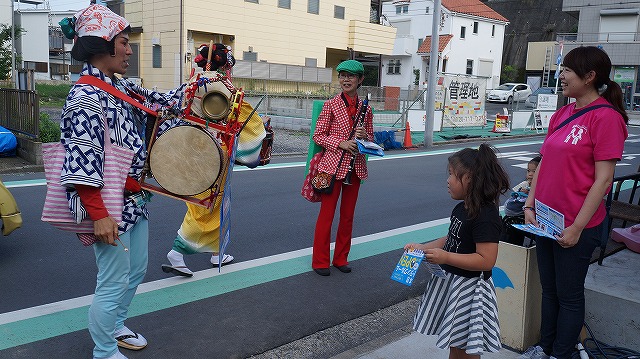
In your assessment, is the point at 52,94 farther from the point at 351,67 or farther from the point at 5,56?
the point at 351,67

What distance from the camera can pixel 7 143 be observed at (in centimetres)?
1048

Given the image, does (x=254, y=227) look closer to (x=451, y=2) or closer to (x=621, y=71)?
(x=621, y=71)

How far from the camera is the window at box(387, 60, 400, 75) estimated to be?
49.6m

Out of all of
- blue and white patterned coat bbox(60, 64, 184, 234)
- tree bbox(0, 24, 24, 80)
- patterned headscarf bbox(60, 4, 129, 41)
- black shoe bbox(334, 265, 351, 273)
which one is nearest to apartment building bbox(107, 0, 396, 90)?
tree bbox(0, 24, 24, 80)

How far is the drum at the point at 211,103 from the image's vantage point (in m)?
3.89

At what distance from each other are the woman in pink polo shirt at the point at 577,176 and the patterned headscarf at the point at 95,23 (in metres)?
2.53

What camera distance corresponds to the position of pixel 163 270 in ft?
16.5

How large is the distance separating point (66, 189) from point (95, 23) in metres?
0.88

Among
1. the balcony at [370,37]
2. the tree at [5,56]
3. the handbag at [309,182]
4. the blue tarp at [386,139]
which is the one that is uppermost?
the balcony at [370,37]

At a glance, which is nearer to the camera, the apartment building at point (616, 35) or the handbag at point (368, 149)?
the handbag at point (368, 149)

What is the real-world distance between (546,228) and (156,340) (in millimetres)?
2639

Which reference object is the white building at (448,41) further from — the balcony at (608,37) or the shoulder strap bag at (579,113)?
the shoulder strap bag at (579,113)

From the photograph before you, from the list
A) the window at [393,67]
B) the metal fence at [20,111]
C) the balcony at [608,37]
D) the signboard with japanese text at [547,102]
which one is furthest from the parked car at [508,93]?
the metal fence at [20,111]

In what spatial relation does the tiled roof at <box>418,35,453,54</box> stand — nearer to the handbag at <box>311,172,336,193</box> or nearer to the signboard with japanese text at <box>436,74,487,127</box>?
the signboard with japanese text at <box>436,74,487,127</box>
